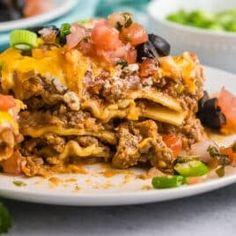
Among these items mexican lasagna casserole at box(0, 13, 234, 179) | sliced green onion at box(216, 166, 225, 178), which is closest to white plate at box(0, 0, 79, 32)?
mexican lasagna casserole at box(0, 13, 234, 179)

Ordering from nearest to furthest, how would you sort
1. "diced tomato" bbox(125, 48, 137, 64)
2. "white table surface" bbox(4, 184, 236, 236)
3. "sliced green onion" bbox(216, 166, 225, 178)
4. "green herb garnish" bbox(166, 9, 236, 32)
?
"white table surface" bbox(4, 184, 236, 236) < "sliced green onion" bbox(216, 166, 225, 178) < "diced tomato" bbox(125, 48, 137, 64) < "green herb garnish" bbox(166, 9, 236, 32)

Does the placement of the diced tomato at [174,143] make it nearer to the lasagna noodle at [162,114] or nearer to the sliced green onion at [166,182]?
the lasagna noodle at [162,114]

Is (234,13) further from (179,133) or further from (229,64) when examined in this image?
(179,133)

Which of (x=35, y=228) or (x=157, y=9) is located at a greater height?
(x=35, y=228)

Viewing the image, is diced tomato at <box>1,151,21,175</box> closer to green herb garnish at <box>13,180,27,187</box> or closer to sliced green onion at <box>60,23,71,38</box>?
green herb garnish at <box>13,180,27,187</box>

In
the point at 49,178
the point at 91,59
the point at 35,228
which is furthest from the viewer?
the point at 91,59

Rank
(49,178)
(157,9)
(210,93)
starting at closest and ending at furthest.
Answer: (49,178), (210,93), (157,9)

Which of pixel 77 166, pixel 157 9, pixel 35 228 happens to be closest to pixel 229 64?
pixel 157 9
